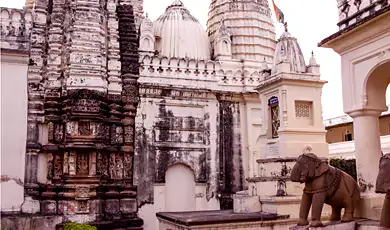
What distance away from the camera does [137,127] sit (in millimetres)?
17203

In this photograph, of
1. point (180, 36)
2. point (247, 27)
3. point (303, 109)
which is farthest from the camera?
point (247, 27)

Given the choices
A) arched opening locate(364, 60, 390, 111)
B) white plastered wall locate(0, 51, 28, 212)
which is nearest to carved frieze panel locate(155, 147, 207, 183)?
white plastered wall locate(0, 51, 28, 212)

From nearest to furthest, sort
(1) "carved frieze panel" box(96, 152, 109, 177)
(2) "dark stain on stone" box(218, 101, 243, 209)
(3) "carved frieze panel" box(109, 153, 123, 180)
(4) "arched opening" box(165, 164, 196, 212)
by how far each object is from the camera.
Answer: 1. (1) "carved frieze panel" box(96, 152, 109, 177)
2. (3) "carved frieze panel" box(109, 153, 123, 180)
3. (4) "arched opening" box(165, 164, 196, 212)
4. (2) "dark stain on stone" box(218, 101, 243, 209)

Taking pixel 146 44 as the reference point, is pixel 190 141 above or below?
below

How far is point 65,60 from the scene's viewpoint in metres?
14.2

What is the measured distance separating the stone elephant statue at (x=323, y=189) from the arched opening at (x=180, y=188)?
9.76 m

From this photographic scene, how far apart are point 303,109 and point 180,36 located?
28.8 ft

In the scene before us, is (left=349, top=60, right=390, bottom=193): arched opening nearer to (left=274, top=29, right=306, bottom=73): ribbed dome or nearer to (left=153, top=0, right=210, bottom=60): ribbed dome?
(left=274, top=29, right=306, bottom=73): ribbed dome

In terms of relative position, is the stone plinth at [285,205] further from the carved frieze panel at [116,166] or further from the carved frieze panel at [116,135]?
the carved frieze panel at [116,135]

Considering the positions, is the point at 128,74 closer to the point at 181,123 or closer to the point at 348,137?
the point at 181,123

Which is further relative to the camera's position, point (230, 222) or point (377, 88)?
point (230, 222)

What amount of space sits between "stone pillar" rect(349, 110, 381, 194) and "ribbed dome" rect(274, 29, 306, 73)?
6129 mm

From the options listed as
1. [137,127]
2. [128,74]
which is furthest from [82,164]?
[137,127]

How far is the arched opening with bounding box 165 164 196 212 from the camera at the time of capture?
17469 mm
